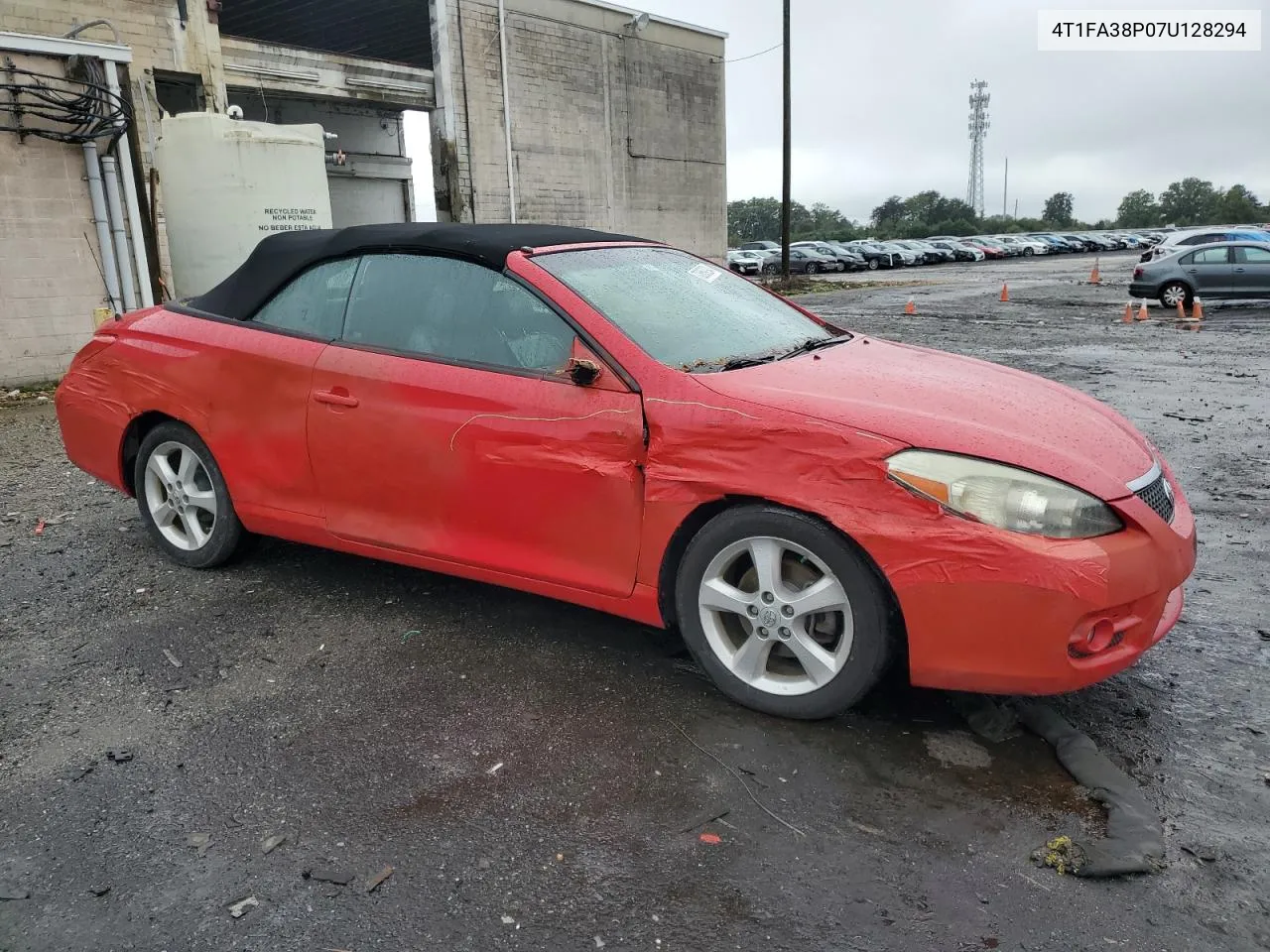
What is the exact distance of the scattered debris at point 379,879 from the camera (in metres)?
2.30

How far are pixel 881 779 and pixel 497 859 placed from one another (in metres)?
1.13

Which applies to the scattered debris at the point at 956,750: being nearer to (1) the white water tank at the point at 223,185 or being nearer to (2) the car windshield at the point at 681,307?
(2) the car windshield at the point at 681,307

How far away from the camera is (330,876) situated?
7.68 ft

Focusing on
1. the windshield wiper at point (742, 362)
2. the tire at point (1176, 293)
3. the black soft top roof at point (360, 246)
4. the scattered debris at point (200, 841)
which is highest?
the black soft top roof at point (360, 246)

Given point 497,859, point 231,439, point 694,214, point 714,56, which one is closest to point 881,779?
point 497,859

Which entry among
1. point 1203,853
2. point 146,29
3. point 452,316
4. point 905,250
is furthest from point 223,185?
point 905,250

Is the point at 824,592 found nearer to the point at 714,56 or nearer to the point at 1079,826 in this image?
the point at 1079,826

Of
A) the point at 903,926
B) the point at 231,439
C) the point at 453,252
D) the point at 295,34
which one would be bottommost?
the point at 903,926

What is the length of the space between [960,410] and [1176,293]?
63.5ft

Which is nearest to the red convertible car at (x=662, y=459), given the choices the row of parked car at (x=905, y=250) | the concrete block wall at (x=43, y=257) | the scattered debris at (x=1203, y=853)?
the scattered debris at (x=1203, y=853)

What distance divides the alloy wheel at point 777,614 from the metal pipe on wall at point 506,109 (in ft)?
63.5

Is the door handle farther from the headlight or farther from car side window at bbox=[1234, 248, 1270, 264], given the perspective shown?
car side window at bbox=[1234, 248, 1270, 264]

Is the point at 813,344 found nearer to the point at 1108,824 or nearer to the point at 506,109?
the point at 1108,824

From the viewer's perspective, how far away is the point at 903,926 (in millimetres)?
2145
